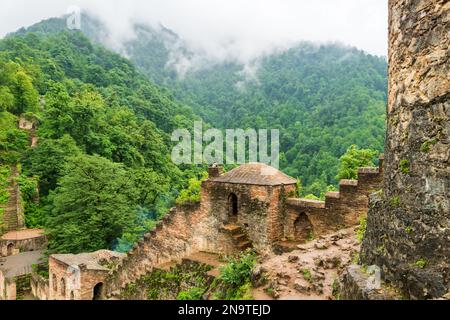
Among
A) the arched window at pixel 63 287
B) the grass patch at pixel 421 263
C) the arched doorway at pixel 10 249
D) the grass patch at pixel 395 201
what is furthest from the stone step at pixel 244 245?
the arched doorway at pixel 10 249

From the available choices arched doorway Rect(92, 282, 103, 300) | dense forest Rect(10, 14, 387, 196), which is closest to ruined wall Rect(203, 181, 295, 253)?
arched doorway Rect(92, 282, 103, 300)

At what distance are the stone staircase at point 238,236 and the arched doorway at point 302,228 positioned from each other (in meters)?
1.61

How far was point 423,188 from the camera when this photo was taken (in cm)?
380

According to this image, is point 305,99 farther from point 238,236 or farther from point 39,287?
point 238,236

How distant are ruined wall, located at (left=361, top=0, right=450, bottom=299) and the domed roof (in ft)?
24.5

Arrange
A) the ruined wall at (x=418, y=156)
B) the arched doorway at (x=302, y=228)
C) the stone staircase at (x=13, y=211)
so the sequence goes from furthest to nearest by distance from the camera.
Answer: the stone staircase at (x=13, y=211)
the arched doorway at (x=302, y=228)
the ruined wall at (x=418, y=156)

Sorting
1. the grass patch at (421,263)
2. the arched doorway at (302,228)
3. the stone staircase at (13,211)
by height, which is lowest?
the stone staircase at (13,211)

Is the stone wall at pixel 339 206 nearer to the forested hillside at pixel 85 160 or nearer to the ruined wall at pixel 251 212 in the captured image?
the ruined wall at pixel 251 212

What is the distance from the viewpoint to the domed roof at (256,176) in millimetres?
12016

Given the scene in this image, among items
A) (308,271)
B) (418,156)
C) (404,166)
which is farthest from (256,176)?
(418,156)

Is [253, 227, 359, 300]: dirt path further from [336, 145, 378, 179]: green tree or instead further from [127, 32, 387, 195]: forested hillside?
[127, 32, 387, 195]: forested hillside

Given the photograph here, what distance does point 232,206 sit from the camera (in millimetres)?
12945

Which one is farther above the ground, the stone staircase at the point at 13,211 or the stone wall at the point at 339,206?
the stone wall at the point at 339,206
